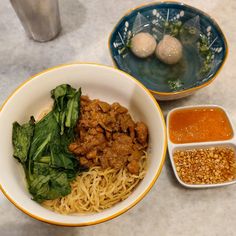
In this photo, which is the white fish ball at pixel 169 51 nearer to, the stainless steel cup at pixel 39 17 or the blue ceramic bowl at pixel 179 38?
the blue ceramic bowl at pixel 179 38

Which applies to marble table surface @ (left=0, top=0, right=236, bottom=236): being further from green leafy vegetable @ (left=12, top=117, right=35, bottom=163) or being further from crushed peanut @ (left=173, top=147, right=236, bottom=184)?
green leafy vegetable @ (left=12, top=117, right=35, bottom=163)

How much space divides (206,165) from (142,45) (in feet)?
2.77

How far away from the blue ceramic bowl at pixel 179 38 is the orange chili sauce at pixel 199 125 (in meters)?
0.16

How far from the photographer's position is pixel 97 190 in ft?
4.62

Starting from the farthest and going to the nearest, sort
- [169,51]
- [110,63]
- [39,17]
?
[110,63] < [39,17] < [169,51]

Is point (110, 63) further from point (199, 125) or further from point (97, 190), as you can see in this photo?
point (97, 190)

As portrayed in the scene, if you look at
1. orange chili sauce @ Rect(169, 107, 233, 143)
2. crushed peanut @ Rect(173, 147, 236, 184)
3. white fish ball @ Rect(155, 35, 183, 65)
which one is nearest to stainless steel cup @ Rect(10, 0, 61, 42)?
white fish ball @ Rect(155, 35, 183, 65)

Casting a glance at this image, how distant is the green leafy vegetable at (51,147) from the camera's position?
52.1 inches

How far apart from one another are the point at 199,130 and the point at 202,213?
471 mm

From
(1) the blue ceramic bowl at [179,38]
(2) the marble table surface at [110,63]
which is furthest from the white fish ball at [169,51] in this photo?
(2) the marble table surface at [110,63]

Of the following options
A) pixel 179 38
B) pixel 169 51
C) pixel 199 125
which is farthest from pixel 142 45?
pixel 199 125

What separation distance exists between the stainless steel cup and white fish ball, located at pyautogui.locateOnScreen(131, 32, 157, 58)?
23.9 inches

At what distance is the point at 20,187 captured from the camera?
127 centimetres

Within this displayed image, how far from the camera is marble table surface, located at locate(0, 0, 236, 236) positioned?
1.47 meters
